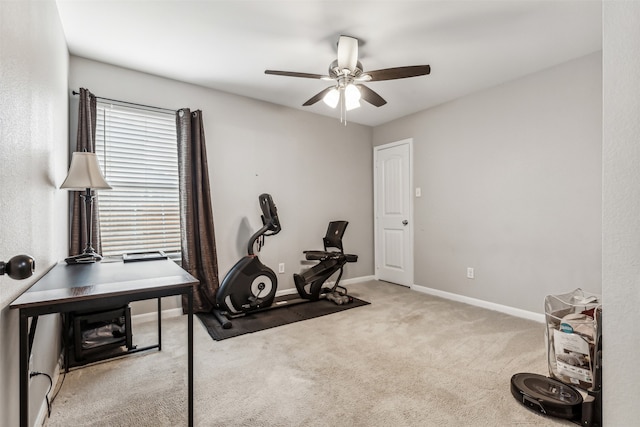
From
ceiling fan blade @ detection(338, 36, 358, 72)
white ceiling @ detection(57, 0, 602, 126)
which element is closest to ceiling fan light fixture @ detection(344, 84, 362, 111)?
ceiling fan blade @ detection(338, 36, 358, 72)

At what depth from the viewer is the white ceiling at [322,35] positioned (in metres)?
2.08

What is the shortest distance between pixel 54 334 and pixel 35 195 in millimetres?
1062

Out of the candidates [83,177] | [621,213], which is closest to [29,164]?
[83,177]

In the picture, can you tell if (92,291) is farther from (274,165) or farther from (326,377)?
(274,165)

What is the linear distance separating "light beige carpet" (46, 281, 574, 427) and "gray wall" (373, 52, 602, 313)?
597 millimetres

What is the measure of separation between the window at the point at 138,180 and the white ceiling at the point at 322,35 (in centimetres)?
51

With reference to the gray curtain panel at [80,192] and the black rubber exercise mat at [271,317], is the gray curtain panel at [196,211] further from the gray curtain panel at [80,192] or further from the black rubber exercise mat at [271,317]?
the gray curtain panel at [80,192]

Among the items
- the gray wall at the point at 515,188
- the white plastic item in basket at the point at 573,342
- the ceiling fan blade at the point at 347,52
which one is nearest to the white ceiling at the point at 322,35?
the ceiling fan blade at the point at 347,52

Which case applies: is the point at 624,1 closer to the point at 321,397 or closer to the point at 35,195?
the point at 321,397

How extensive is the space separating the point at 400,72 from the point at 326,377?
86.4 inches

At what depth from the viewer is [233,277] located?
308 cm

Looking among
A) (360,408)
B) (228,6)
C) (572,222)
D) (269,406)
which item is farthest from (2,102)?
(572,222)

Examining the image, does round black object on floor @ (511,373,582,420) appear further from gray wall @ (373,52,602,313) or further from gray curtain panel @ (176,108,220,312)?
gray curtain panel @ (176,108,220,312)

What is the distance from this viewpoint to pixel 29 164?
4.56 ft
